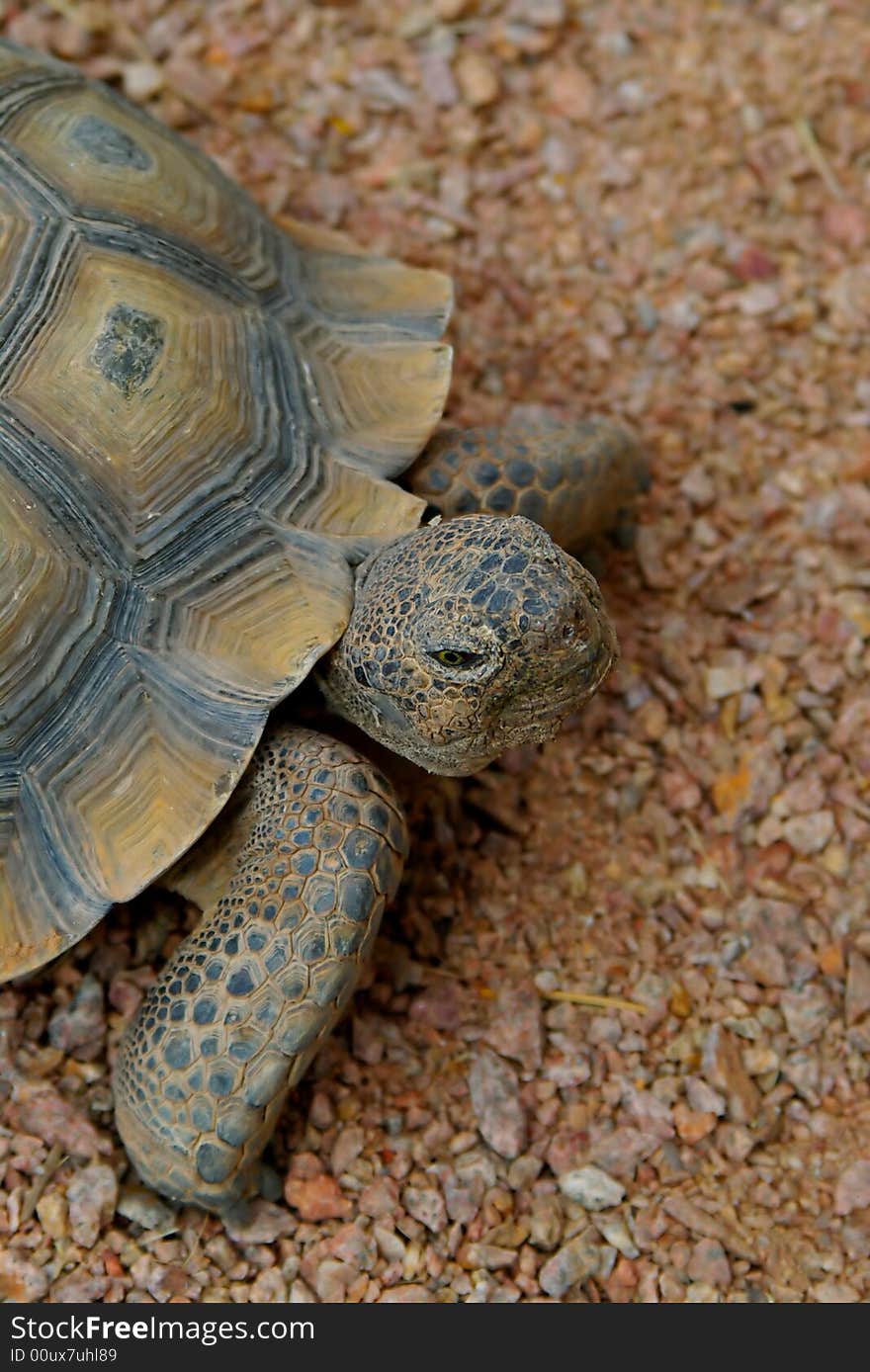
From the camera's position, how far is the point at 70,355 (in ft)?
7.97

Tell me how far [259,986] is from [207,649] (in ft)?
1.98

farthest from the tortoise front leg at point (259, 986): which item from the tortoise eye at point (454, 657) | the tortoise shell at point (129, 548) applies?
the tortoise eye at point (454, 657)

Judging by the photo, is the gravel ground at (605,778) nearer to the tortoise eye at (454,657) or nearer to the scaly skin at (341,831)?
the scaly skin at (341,831)

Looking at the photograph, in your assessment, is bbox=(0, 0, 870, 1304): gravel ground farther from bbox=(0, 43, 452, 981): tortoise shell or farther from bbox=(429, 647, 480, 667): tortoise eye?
bbox=(429, 647, 480, 667): tortoise eye

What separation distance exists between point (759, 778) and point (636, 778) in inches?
10.5

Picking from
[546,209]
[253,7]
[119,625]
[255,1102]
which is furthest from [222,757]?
[253,7]

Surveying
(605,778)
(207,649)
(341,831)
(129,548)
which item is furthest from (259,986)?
(605,778)

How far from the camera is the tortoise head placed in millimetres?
2191

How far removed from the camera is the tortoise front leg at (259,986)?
2.31m

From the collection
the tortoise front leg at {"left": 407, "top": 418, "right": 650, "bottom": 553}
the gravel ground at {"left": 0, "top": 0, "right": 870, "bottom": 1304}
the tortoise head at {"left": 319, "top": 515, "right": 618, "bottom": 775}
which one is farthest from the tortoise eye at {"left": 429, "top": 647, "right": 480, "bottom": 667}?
the gravel ground at {"left": 0, "top": 0, "right": 870, "bottom": 1304}

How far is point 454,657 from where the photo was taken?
2232 millimetres

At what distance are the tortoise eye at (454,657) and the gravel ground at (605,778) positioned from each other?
679 millimetres

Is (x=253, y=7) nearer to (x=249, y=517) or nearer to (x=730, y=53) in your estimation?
(x=730, y=53)

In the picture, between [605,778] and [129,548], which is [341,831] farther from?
[605,778]
